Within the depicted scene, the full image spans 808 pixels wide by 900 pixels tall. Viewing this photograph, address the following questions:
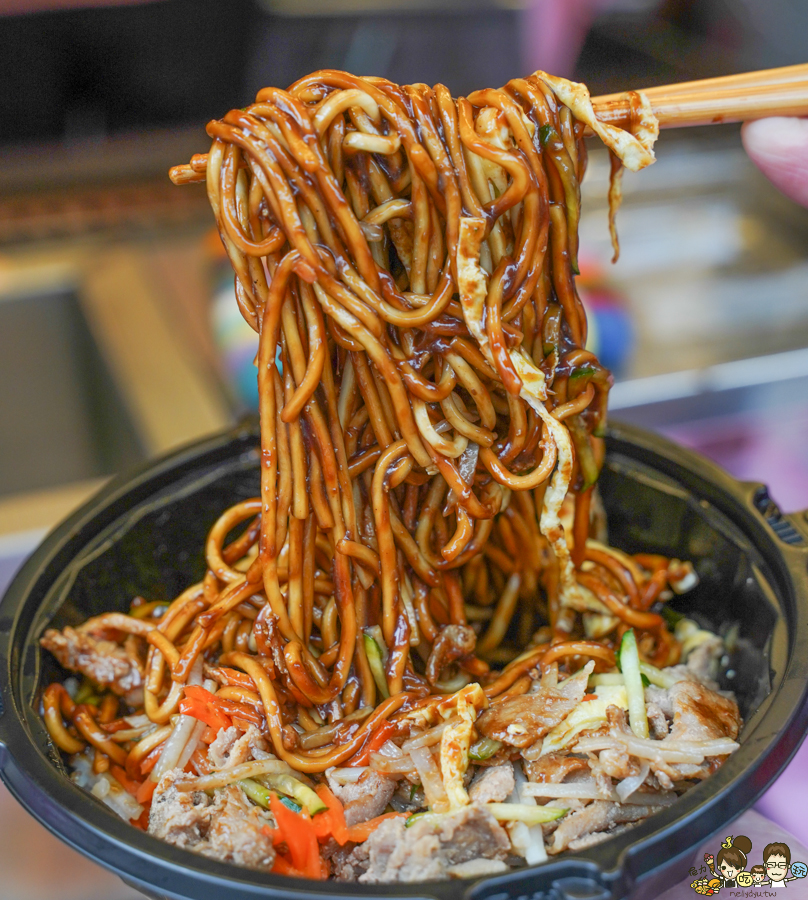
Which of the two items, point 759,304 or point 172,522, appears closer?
point 172,522

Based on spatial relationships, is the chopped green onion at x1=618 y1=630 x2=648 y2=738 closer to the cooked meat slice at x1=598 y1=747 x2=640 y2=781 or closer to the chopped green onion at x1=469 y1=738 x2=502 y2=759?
the cooked meat slice at x1=598 y1=747 x2=640 y2=781

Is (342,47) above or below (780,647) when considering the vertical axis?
above

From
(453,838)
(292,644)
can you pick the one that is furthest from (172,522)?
(453,838)

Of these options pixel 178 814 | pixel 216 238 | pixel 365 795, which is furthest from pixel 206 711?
pixel 216 238

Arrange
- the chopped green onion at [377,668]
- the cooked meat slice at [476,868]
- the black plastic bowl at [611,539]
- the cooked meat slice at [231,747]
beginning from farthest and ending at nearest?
1. the chopped green onion at [377,668]
2. the cooked meat slice at [231,747]
3. the cooked meat slice at [476,868]
4. the black plastic bowl at [611,539]

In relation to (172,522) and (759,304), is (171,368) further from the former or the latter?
(759,304)
